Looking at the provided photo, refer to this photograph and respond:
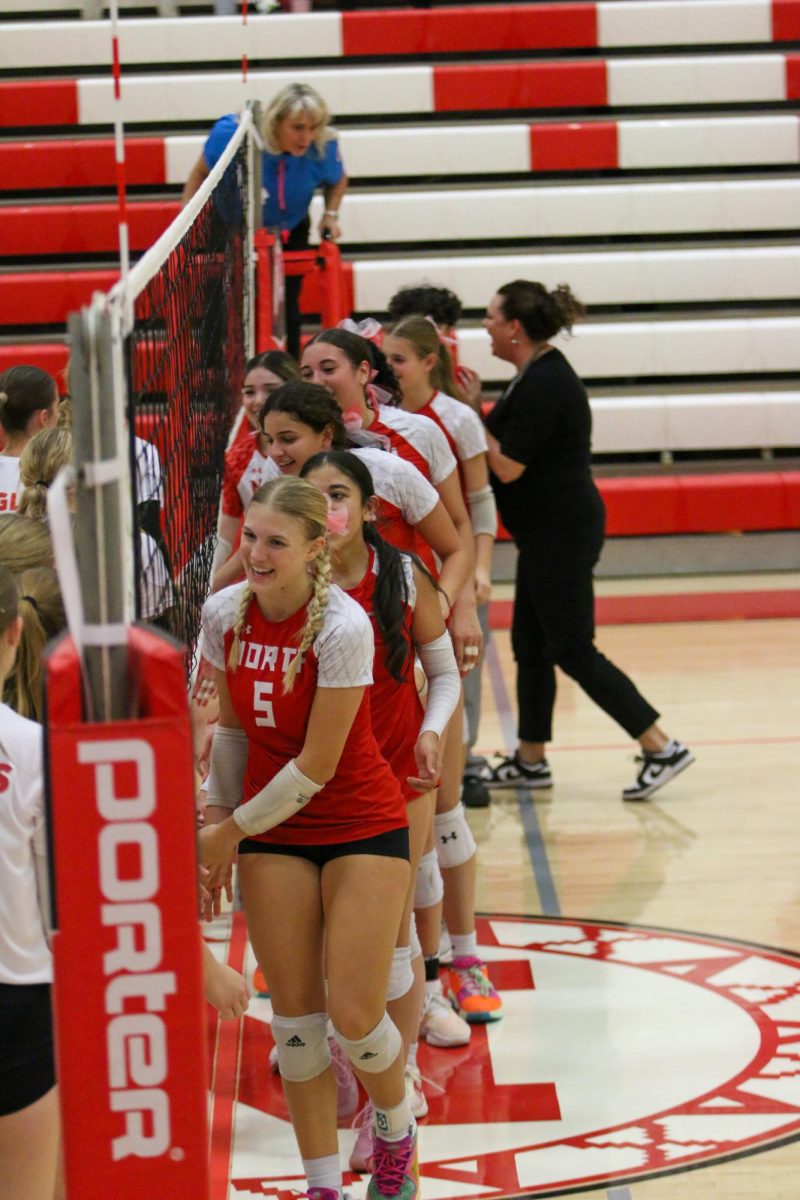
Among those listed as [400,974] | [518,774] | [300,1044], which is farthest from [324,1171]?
[518,774]

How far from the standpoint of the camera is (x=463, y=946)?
Answer: 4.07 m

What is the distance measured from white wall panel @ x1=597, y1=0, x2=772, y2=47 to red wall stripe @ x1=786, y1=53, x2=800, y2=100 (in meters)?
0.25

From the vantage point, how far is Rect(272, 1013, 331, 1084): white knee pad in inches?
112

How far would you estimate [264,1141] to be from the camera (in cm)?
347

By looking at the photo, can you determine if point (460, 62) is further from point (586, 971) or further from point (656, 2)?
point (586, 971)

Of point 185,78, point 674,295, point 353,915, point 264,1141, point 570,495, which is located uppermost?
point 185,78

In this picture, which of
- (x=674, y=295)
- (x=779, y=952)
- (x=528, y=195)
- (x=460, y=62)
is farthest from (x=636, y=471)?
(x=779, y=952)

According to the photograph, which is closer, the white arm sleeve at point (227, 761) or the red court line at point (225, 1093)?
the white arm sleeve at point (227, 761)

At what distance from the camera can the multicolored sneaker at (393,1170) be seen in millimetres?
2941

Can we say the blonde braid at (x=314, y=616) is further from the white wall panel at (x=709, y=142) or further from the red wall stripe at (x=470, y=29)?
the red wall stripe at (x=470, y=29)

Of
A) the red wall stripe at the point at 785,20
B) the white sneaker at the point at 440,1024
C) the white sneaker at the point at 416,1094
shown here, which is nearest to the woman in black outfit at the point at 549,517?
the white sneaker at the point at 440,1024

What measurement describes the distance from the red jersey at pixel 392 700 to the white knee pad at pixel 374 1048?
50cm

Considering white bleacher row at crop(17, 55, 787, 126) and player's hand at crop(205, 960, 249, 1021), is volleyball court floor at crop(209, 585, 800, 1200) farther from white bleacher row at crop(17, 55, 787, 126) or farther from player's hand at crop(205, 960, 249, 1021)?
white bleacher row at crop(17, 55, 787, 126)

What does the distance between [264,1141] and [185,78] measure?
772cm
